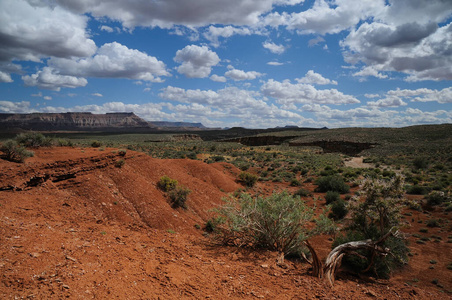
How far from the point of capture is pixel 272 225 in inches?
294

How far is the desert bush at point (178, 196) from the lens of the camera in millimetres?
11425

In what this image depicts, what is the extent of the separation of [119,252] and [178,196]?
5886 millimetres

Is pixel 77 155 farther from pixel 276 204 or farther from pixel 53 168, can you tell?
pixel 276 204

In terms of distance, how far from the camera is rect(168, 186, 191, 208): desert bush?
11425mm

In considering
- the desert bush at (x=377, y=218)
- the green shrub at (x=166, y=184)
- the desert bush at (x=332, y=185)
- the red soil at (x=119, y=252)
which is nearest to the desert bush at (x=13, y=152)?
the red soil at (x=119, y=252)

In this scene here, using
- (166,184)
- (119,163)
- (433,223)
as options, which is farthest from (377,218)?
(119,163)

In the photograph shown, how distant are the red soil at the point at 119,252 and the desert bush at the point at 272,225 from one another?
48 cm

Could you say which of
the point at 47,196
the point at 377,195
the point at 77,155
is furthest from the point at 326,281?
the point at 77,155

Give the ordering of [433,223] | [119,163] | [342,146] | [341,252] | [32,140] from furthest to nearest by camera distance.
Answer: [342,146], [433,223], [119,163], [32,140], [341,252]

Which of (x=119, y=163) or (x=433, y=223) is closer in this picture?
(x=119, y=163)

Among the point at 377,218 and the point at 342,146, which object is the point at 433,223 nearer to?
the point at 377,218

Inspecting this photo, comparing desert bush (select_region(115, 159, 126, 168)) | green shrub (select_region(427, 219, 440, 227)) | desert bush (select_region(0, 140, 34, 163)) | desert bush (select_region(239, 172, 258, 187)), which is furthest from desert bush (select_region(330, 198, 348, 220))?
desert bush (select_region(0, 140, 34, 163))

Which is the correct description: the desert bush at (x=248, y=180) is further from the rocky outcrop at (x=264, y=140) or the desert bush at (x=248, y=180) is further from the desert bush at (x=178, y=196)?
the rocky outcrop at (x=264, y=140)

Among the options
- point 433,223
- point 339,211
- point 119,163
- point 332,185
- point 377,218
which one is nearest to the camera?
point 377,218
